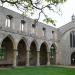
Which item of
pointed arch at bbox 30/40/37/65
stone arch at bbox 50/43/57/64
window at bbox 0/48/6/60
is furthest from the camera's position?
stone arch at bbox 50/43/57/64

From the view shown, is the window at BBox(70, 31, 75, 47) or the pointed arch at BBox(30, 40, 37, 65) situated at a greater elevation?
the window at BBox(70, 31, 75, 47)

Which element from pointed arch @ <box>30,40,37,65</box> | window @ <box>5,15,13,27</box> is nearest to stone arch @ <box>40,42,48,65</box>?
pointed arch @ <box>30,40,37,65</box>

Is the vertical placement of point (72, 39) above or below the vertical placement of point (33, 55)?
above

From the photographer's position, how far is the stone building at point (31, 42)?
92.9 ft

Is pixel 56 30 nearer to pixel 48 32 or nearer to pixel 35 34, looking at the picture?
pixel 48 32

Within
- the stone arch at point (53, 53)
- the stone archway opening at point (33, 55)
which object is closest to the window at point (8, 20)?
the stone archway opening at point (33, 55)

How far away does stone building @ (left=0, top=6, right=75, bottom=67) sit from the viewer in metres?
28.3

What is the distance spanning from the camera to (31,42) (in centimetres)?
3247

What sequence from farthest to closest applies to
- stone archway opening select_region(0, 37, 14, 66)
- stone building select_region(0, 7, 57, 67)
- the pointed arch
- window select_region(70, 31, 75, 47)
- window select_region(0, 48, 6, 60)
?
1. window select_region(70, 31, 75, 47)
2. the pointed arch
3. stone archway opening select_region(0, 37, 14, 66)
4. window select_region(0, 48, 6, 60)
5. stone building select_region(0, 7, 57, 67)

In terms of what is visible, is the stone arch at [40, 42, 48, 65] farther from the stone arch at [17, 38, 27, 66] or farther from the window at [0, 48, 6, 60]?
the window at [0, 48, 6, 60]

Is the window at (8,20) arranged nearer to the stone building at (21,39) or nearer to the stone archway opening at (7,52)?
the stone building at (21,39)

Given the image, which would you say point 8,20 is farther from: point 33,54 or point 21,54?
point 33,54

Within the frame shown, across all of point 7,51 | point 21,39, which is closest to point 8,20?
point 21,39

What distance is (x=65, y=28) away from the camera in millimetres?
40000
